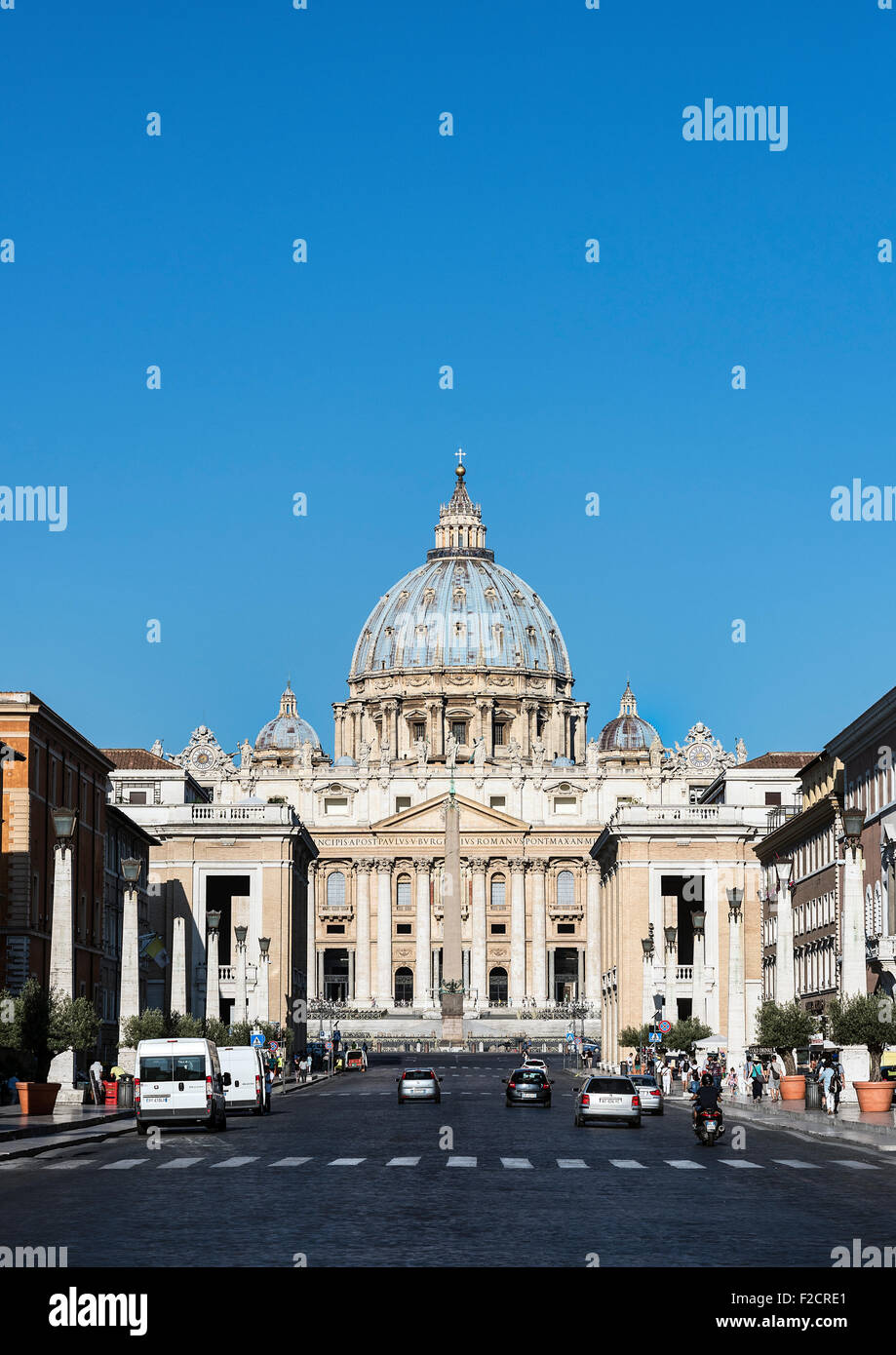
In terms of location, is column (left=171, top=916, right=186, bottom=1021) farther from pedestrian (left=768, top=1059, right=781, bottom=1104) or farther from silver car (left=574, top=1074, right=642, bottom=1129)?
silver car (left=574, top=1074, right=642, bottom=1129)

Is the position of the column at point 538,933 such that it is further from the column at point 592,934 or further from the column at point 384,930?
the column at point 384,930

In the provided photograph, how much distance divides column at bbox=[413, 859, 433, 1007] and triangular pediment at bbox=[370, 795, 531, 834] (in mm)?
3193

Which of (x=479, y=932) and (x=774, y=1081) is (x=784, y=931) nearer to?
(x=774, y=1081)

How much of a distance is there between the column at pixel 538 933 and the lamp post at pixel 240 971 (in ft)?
237

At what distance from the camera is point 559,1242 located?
20.7 m

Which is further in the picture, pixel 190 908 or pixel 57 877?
pixel 190 908

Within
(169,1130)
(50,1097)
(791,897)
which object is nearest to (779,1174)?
(169,1130)

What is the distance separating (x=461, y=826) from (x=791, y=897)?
3738 inches

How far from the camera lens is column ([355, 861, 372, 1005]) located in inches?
7470

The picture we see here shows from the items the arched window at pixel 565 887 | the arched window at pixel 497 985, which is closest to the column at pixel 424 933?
the arched window at pixel 497 985

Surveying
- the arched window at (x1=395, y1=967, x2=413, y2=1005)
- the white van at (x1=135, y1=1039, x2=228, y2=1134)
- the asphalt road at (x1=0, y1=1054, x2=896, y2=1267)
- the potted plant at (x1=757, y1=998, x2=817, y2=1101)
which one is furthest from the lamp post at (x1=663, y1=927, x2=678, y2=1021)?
the arched window at (x1=395, y1=967, x2=413, y2=1005)

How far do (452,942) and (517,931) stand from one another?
2247 inches

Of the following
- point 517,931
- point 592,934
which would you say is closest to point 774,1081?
point 592,934
